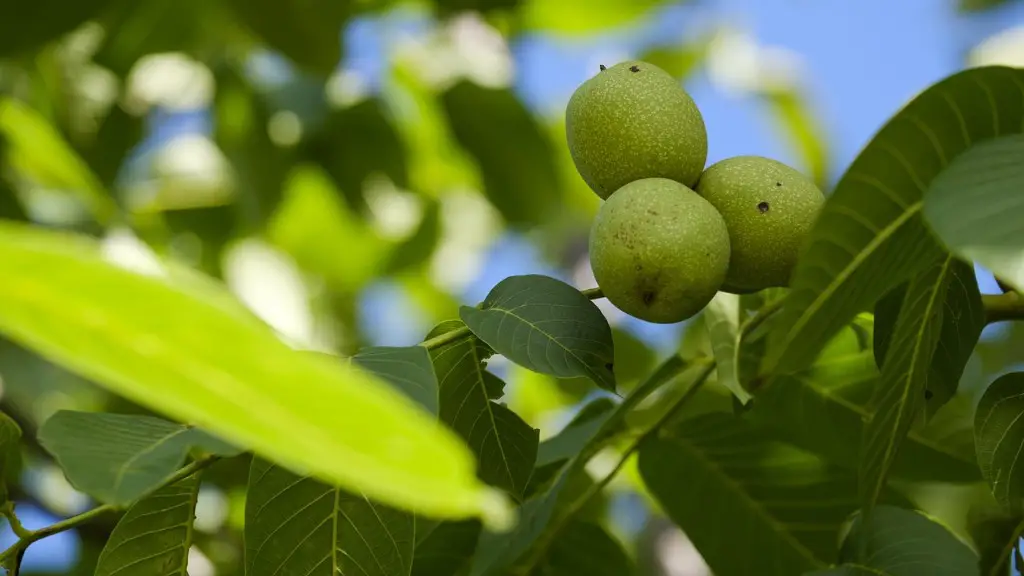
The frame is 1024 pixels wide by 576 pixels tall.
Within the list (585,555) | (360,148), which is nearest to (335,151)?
(360,148)

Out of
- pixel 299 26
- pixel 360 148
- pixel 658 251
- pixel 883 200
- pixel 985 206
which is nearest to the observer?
pixel 985 206

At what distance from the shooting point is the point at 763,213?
104 centimetres

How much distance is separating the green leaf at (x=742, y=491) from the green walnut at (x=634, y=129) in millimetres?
370

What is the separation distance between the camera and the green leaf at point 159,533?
3.26 feet

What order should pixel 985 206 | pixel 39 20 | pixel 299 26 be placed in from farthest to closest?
pixel 299 26 < pixel 39 20 < pixel 985 206

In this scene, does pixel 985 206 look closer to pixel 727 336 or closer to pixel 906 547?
pixel 727 336

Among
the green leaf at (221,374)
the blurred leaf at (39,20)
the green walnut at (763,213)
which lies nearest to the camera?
the green leaf at (221,374)

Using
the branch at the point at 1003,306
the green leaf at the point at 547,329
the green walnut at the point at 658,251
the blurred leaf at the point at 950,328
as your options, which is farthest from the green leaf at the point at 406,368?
the branch at the point at 1003,306

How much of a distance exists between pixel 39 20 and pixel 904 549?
5.83ft

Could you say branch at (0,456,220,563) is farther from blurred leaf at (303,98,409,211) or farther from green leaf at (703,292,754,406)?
blurred leaf at (303,98,409,211)

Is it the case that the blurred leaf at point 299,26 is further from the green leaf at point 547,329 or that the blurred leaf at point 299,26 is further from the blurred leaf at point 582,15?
the green leaf at point 547,329

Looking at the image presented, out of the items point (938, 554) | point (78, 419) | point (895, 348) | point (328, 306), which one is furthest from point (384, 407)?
point (328, 306)

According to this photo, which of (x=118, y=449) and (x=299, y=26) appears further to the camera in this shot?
(x=299, y=26)

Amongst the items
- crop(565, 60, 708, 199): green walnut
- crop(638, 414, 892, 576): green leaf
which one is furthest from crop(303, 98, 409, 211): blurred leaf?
crop(565, 60, 708, 199): green walnut
